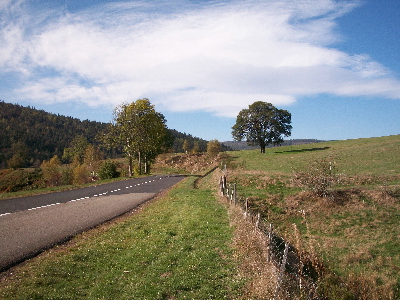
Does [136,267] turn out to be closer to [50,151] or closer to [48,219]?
[48,219]

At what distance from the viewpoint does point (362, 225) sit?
20984 millimetres

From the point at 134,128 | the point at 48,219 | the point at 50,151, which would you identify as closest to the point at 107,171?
the point at 134,128

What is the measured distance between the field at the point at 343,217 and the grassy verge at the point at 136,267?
369cm

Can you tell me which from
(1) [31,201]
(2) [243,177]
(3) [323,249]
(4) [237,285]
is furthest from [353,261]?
(1) [31,201]

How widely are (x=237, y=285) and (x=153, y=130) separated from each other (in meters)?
39.6

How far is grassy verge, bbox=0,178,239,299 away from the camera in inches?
279

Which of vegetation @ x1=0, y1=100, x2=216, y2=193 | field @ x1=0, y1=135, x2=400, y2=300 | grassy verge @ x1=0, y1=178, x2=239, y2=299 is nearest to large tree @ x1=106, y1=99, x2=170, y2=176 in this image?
vegetation @ x1=0, y1=100, x2=216, y2=193

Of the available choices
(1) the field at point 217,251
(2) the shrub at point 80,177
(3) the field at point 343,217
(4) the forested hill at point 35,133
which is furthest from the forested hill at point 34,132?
(1) the field at point 217,251

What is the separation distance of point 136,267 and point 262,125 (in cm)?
5976

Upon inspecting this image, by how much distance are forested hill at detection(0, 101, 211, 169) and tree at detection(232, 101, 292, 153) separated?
56130mm

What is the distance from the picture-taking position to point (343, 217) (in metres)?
22.7

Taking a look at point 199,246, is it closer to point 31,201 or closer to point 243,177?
point 31,201

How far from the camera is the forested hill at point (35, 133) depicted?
425ft

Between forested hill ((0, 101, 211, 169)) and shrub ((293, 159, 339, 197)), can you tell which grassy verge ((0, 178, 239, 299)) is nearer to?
shrub ((293, 159, 339, 197))
